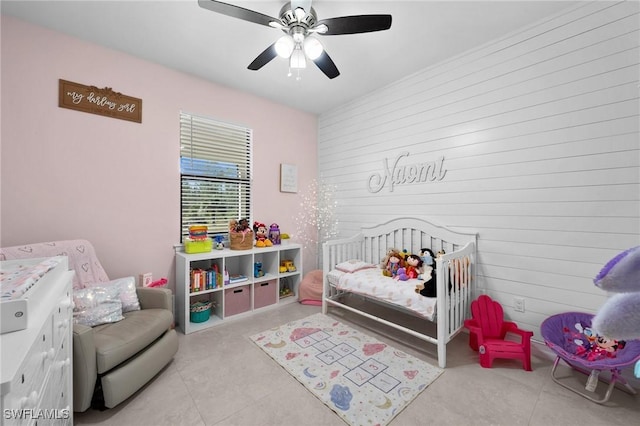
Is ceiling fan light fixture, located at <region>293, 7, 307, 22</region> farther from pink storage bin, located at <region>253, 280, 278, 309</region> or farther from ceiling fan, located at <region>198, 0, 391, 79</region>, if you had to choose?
pink storage bin, located at <region>253, 280, 278, 309</region>

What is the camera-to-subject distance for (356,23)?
1.75m

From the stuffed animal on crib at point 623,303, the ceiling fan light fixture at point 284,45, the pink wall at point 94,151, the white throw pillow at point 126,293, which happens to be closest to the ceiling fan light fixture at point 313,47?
the ceiling fan light fixture at point 284,45

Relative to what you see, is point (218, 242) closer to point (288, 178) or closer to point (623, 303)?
point (288, 178)

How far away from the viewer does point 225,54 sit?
257 cm

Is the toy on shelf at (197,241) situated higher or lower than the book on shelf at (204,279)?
higher

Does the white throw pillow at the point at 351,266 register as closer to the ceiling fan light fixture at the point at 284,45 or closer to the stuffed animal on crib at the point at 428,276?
the stuffed animal on crib at the point at 428,276

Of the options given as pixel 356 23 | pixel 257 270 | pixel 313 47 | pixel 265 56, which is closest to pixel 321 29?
pixel 313 47

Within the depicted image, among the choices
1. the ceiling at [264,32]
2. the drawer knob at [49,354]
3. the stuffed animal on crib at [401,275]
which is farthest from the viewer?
the stuffed animal on crib at [401,275]

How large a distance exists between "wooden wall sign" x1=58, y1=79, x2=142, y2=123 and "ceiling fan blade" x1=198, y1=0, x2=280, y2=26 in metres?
1.48

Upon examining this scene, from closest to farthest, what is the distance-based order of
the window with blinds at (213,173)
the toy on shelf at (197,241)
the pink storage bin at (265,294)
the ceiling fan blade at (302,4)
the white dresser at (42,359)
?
1. the white dresser at (42,359)
2. the ceiling fan blade at (302,4)
3. the toy on shelf at (197,241)
4. the window with blinds at (213,173)
5. the pink storage bin at (265,294)

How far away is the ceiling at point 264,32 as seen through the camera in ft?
6.50

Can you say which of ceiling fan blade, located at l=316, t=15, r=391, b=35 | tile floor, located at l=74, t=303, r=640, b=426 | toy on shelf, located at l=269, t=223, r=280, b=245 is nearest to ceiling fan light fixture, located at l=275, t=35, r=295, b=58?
ceiling fan blade, located at l=316, t=15, r=391, b=35

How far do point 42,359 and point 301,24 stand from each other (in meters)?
2.28

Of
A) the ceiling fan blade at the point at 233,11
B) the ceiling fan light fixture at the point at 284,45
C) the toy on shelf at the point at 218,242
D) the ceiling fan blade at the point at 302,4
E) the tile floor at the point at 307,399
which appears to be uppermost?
the ceiling fan blade at the point at 302,4
